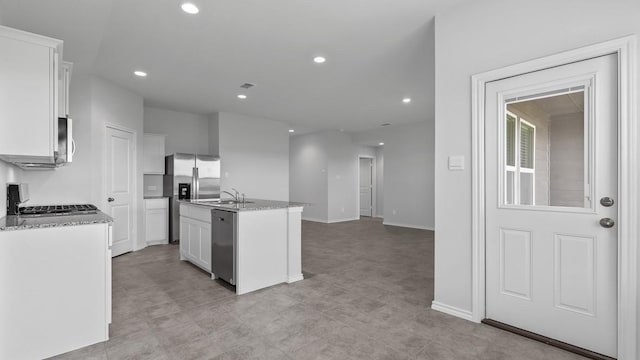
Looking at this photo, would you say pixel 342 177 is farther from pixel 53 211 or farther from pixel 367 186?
pixel 53 211

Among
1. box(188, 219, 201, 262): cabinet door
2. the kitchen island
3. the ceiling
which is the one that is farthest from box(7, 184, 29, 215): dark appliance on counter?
box(188, 219, 201, 262): cabinet door

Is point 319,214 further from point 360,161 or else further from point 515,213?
point 515,213

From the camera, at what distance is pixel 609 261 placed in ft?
6.51

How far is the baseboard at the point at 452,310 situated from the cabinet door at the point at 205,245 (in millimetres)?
2616

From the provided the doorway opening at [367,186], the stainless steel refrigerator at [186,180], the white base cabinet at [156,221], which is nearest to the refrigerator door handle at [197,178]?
the stainless steel refrigerator at [186,180]

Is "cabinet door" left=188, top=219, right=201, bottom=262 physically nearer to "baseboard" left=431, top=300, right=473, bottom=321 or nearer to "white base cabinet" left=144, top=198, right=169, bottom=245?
"white base cabinet" left=144, top=198, right=169, bottom=245

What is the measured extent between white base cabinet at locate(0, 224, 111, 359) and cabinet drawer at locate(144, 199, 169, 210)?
365 centimetres

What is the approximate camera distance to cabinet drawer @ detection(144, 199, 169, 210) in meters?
5.60

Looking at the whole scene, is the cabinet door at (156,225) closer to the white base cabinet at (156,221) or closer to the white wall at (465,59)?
the white base cabinet at (156,221)

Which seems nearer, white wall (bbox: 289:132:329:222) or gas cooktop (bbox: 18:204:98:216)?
gas cooktop (bbox: 18:204:98:216)

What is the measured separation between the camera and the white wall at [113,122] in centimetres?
452

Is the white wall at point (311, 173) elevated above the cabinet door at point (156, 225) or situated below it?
above

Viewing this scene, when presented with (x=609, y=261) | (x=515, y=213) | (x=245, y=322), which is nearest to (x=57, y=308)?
(x=245, y=322)

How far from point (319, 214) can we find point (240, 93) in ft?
15.8
